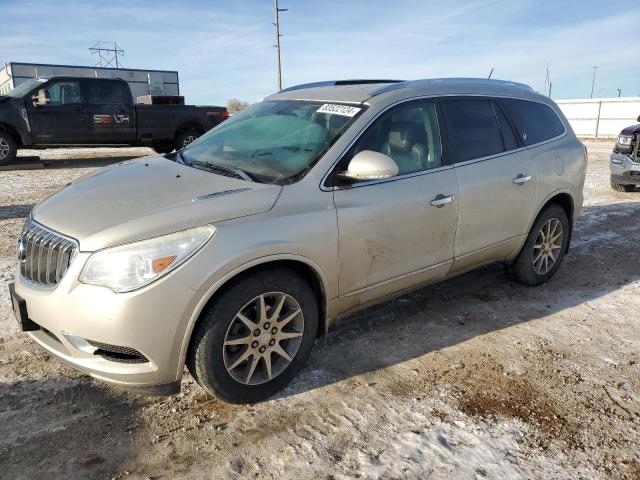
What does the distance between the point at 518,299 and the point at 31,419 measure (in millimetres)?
3818

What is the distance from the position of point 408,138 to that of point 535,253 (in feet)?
6.45

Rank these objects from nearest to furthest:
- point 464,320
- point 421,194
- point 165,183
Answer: point 165,183
point 421,194
point 464,320

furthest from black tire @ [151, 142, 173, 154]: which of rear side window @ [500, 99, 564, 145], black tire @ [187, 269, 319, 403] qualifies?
black tire @ [187, 269, 319, 403]

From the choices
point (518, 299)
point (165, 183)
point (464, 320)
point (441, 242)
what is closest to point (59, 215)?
point (165, 183)

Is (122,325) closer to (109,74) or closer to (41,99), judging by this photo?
(41,99)

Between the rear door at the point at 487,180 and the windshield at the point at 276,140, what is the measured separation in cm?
96

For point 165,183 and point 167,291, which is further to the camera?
point 165,183

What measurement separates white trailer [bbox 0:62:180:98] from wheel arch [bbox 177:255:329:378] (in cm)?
3490

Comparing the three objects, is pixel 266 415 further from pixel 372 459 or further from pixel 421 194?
pixel 421 194

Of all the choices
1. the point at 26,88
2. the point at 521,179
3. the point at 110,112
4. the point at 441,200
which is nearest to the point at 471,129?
the point at 521,179

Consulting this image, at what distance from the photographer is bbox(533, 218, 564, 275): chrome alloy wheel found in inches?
180

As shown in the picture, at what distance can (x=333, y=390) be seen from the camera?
2998 millimetres

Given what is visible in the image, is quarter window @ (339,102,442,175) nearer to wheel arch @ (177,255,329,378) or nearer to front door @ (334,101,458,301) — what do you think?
front door @ (334,101,458,301)

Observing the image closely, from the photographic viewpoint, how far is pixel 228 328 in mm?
2611
